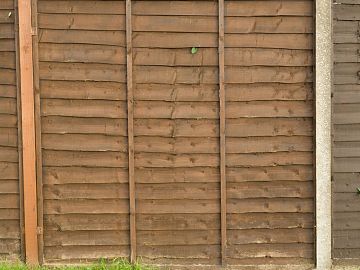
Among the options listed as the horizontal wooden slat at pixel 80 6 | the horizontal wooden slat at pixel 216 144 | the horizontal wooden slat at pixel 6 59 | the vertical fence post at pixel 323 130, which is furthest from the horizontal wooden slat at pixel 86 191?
the vertical fence post at pixel 323 130

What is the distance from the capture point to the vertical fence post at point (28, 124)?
223 inches

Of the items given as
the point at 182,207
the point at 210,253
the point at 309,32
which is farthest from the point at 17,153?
the point at 309,32

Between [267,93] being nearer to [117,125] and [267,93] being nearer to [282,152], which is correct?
[282,152]

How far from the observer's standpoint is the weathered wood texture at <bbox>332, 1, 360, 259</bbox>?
5699 millimetres

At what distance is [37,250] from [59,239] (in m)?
0.20

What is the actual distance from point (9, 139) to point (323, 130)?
8.75ft

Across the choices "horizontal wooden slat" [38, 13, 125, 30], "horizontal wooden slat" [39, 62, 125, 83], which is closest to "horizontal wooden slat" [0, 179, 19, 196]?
"horizontal wooden slat" [39, 62, 125, 83]

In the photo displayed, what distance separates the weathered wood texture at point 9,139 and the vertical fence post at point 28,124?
0.29 ft

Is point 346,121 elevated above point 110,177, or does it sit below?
above

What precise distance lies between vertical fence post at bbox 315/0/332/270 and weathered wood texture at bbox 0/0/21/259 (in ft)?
8.38

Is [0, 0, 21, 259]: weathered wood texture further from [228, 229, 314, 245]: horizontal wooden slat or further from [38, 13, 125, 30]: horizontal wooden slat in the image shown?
[228, 229, 314, 245]: horizontal wooden slat

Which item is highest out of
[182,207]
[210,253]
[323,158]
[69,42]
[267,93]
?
[69,42]

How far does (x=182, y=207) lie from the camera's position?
5785 millimetres

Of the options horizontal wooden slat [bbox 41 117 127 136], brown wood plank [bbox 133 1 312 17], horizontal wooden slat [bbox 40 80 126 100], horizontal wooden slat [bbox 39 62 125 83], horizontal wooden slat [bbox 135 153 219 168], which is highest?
brown wood plank [bbox 133 1 312 17]
